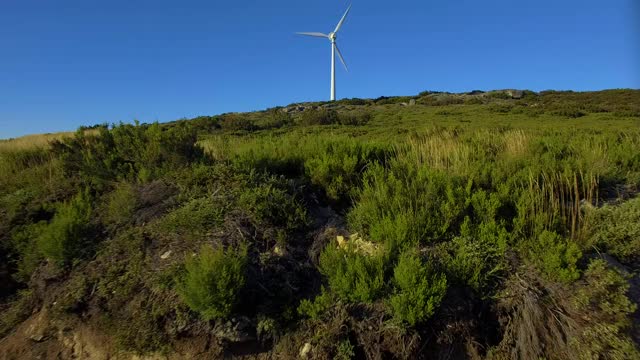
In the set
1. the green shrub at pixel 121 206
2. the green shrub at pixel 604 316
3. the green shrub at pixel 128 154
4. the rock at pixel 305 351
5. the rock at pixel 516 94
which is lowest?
the rock at pixel 305 351

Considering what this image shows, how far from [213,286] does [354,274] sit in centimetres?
142

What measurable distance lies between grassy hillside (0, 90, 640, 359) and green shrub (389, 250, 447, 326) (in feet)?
0.06

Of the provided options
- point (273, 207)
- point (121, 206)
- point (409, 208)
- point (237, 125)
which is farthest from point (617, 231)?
point (237, 125)

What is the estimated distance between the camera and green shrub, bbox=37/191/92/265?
545 cm

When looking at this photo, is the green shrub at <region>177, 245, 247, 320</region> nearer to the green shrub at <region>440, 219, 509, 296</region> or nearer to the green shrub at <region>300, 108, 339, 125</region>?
the green shrub at <region>440, 219, 509, 296</region>

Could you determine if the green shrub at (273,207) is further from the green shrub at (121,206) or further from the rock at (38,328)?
the rock at (38,328)

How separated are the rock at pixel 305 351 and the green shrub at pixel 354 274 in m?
0.60

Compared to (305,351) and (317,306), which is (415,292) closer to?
(317,306)

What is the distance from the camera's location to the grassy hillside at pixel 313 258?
430cm

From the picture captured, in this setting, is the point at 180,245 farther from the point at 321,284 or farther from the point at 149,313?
the point at 321,284

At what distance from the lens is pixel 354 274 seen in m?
4.64

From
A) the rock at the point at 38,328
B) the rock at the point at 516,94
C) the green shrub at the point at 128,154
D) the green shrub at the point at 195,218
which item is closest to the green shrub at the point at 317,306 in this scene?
the green shrub at the point at 195,218

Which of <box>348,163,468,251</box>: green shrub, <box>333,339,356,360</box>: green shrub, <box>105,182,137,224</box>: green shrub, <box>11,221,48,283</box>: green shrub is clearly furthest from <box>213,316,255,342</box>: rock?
<box>11,221,48,283</box>: green shrub

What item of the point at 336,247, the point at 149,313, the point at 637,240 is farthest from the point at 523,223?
the point at 149,313
